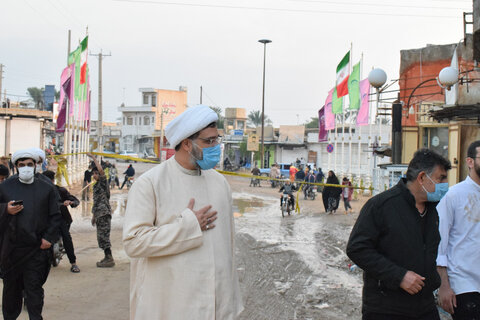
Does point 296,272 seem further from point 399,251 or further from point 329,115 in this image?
point 329,115

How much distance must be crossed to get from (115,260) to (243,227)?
6203 mm

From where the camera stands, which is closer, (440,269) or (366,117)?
(440,269)

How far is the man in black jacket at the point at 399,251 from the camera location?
124 inches

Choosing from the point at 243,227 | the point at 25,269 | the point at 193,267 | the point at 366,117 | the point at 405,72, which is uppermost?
the point at 405,72

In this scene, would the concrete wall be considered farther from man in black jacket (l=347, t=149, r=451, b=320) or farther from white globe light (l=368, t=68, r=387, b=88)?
man in black jacket (l=347, t=149, r=451, b=320)

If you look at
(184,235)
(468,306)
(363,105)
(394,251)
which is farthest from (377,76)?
(363,105)

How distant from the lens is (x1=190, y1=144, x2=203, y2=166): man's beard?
288 centimetres

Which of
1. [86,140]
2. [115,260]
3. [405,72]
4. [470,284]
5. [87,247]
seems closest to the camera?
[470,284]

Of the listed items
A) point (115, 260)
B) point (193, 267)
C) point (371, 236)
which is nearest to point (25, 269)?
point (193, 267)

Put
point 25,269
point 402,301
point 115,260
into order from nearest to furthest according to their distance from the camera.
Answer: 1. point 402,301
2. point 25,269
3. point 115,260

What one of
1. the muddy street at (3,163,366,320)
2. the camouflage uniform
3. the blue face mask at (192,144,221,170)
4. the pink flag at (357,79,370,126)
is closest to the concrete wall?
the muddy street at (3,163,366,320)

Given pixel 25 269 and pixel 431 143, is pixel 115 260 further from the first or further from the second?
pixel 431 143

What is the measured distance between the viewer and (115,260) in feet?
33.2

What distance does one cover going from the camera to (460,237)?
13.0 feet
